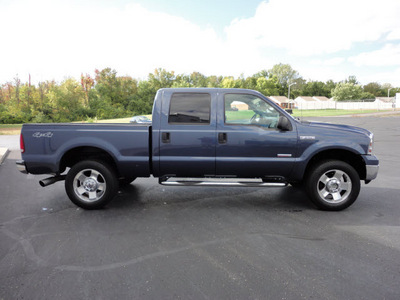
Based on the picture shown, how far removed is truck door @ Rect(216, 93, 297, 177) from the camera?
470 cm

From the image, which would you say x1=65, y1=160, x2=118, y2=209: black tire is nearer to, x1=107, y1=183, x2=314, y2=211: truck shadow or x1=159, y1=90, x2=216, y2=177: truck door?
x1=107, y1=183, x2=314, y2=211: truck shadow

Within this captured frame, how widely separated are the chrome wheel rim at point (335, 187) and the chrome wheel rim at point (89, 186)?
3639mm

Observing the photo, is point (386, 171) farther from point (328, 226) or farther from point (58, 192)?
point (58, 192)

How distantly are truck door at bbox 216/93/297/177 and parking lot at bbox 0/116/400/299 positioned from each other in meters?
0.72

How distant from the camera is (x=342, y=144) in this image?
184 inches

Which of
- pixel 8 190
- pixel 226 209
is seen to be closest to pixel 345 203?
pixel 226 209

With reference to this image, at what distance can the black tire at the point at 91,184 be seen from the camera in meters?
4.82

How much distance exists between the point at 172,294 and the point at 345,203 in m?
3.40

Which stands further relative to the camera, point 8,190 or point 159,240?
point 8,190

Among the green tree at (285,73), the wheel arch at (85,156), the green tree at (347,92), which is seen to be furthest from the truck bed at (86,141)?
the green tree at (285,73)

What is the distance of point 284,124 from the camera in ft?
15.0

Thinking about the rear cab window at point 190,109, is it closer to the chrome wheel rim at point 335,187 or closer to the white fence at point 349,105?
the chrome wheel rim at point 335,187

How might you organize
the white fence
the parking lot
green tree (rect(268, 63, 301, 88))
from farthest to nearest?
green tree (rect(268, 63, 301, 88))
the white fence
the parking lot

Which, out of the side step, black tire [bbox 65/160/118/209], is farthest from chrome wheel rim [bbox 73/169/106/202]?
the side step
